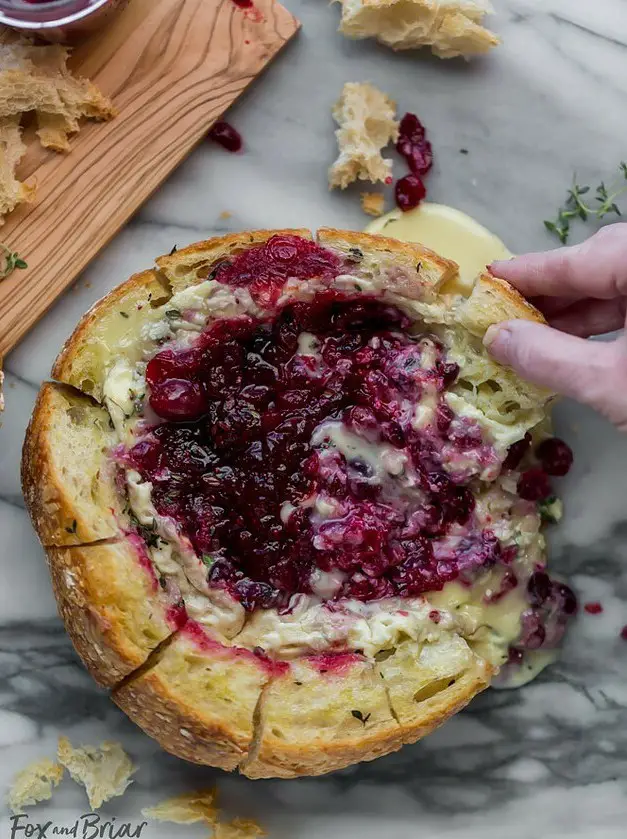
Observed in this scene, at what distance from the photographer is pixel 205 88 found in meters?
3.36

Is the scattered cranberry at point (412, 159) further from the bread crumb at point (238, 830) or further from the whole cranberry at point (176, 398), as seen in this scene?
the bread crumb at point (238, 830)

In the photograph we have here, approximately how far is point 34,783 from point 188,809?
54 centimetres

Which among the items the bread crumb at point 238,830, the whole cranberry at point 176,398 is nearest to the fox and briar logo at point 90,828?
the bread crumb at point 238,830

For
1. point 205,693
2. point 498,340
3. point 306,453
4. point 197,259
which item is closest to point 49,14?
point 197,259

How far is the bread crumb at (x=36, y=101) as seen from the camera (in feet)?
10.4

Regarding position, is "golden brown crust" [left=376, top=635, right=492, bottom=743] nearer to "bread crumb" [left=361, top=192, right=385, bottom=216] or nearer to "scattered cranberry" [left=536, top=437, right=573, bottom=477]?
"scattered cranberry" [left=536, top=437, right=573, bottom=477]

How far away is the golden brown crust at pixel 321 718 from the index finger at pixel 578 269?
1.34 meters

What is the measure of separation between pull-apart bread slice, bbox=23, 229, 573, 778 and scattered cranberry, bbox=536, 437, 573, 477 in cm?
40

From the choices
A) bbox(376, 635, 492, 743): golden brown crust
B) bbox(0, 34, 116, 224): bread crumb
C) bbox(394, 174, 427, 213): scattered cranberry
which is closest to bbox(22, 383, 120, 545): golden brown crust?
bbox(0, 34, 116, 224): bread crumb

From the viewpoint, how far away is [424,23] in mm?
3387

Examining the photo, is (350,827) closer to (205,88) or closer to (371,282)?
(371,282)

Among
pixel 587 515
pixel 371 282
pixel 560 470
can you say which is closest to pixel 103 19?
pixel 371 282

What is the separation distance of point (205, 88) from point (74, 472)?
154 cm

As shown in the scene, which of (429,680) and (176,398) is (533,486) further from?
(176,398)
